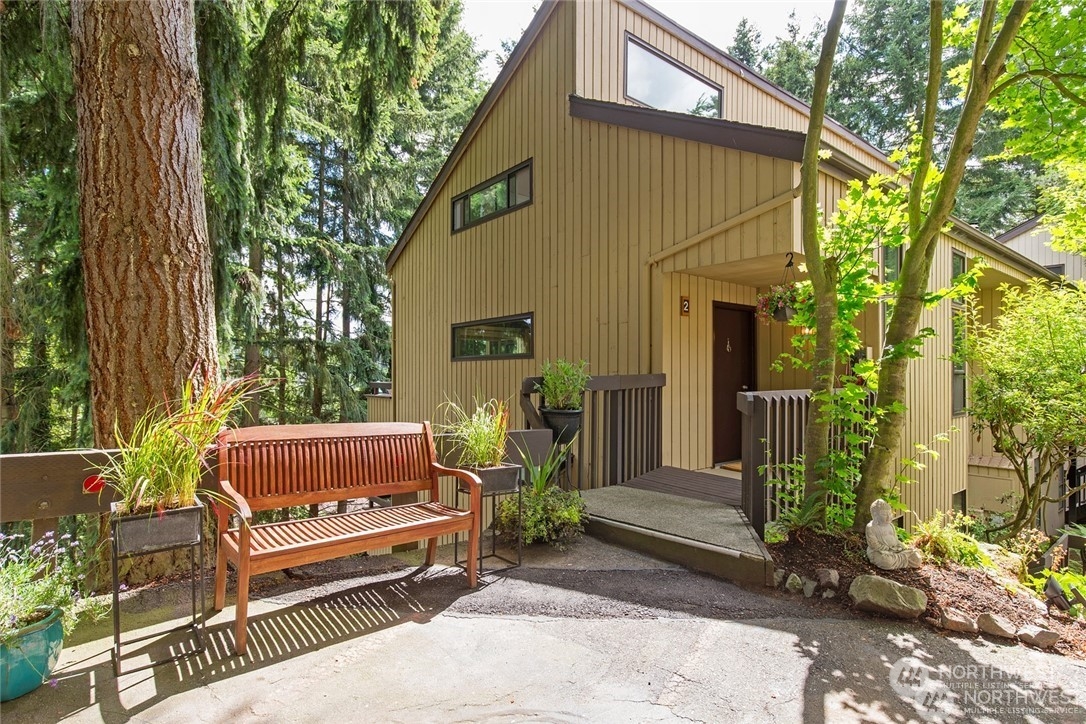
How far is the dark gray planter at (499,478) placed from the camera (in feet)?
11.4

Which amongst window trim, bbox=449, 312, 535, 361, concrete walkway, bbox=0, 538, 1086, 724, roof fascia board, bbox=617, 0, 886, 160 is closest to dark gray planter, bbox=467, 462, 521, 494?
concrete walkway, bbox=0, 538, 1086, 724

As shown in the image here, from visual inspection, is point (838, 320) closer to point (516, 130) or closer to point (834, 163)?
point (834, 163)

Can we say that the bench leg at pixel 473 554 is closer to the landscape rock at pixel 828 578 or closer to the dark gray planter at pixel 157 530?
the dark gray planter at pixel 157 530

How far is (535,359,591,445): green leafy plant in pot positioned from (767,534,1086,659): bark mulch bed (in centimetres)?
188

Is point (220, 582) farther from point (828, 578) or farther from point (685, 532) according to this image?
point (828, 578)

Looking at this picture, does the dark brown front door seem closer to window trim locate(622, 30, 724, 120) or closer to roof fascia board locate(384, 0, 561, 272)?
window trim locate(622, 30, 724, 120)

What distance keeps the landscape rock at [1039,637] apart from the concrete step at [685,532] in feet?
3.83

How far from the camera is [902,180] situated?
262 inches

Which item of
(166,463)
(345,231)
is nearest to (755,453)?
(166,463)

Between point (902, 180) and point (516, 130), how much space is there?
527 centimetres

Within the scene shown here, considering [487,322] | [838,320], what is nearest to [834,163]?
[838,320]

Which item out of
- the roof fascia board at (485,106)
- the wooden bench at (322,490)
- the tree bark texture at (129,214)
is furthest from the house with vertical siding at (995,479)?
the tree bark texture at (129,214)

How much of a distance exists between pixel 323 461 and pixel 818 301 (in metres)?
3.44

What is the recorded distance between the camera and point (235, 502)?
8.60 ft
